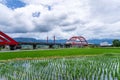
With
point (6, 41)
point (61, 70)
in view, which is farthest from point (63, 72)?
point (6, 41)

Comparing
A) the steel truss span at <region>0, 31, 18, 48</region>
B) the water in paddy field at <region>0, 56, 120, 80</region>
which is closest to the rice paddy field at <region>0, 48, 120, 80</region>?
the water in paddy field at <region>0, 56, 120, 80</region>

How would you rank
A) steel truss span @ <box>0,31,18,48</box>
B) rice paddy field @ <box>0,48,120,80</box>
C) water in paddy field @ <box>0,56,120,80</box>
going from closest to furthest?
water in paddy field @ <box>0,56,120,80</box> → rice paddy field @ <box>0,48,120,80</box> → steel truss span @ <box>0,31,18,48</box>

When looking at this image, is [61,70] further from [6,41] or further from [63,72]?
[6,41]

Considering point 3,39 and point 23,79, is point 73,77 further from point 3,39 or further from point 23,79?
point 3,39

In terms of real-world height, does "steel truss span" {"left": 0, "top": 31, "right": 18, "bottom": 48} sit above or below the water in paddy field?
above

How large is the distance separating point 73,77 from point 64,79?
0.81 m

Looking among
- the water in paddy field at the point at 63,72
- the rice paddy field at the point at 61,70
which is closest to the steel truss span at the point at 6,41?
the rice paddy field at the point at 61,70

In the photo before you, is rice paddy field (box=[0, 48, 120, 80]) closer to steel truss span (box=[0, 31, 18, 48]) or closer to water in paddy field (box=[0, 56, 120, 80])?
water in paddy field (box=[0, 56, 120, 80])

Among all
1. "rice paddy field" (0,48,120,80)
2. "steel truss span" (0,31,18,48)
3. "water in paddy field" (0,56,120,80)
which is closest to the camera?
"water in paddy field" (0,56,120,80)

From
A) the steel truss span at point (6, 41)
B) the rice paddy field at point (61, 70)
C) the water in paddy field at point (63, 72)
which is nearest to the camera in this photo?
the water in paddy field at point (63, 72)

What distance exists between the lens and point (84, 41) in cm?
18362

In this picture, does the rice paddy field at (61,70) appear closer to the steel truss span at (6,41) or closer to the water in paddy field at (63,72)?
the water in paddy field at (63,72)

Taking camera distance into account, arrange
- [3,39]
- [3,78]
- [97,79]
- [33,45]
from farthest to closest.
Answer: [33,45] < [3,39] < [3,78] < [97,79]

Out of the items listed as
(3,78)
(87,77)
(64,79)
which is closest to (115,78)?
(87,77)
